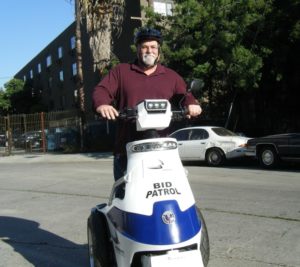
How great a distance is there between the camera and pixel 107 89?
419 centimetres

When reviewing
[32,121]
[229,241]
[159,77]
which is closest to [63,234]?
[229,241]

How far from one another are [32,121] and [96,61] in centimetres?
729

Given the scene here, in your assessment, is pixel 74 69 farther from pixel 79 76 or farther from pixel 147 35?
pixel 147 35

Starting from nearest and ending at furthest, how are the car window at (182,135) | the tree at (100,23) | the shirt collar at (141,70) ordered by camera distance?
the shirt collar at (141,70)
the car window at (182,135)
the tree at (100,23)

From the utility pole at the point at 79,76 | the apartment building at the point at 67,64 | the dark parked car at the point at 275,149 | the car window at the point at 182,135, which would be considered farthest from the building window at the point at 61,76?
the dark parked car at the point at 275,149

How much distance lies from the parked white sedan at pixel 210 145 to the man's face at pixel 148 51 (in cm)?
1286

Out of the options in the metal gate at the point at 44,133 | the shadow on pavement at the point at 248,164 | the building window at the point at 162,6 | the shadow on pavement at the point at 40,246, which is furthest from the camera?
the building window at the point at 162,6

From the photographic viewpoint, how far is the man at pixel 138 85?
13.5 feet

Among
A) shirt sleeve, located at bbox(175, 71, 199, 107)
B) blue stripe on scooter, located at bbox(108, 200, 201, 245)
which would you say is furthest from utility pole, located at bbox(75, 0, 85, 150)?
blue stripe on scooter, located at bbox(108, 200, 201, 245)

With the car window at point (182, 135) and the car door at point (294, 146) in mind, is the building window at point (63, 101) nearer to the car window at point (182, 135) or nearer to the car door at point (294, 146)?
the car window at point (182, 135)

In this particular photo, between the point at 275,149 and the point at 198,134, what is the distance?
323 cm

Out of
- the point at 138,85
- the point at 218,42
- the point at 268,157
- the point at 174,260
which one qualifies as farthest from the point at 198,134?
the point at 174,260

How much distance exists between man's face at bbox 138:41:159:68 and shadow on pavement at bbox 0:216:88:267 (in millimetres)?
2363

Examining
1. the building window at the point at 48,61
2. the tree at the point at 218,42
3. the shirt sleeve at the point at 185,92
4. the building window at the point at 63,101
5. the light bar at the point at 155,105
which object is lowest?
the light bar at the point at 155,105
